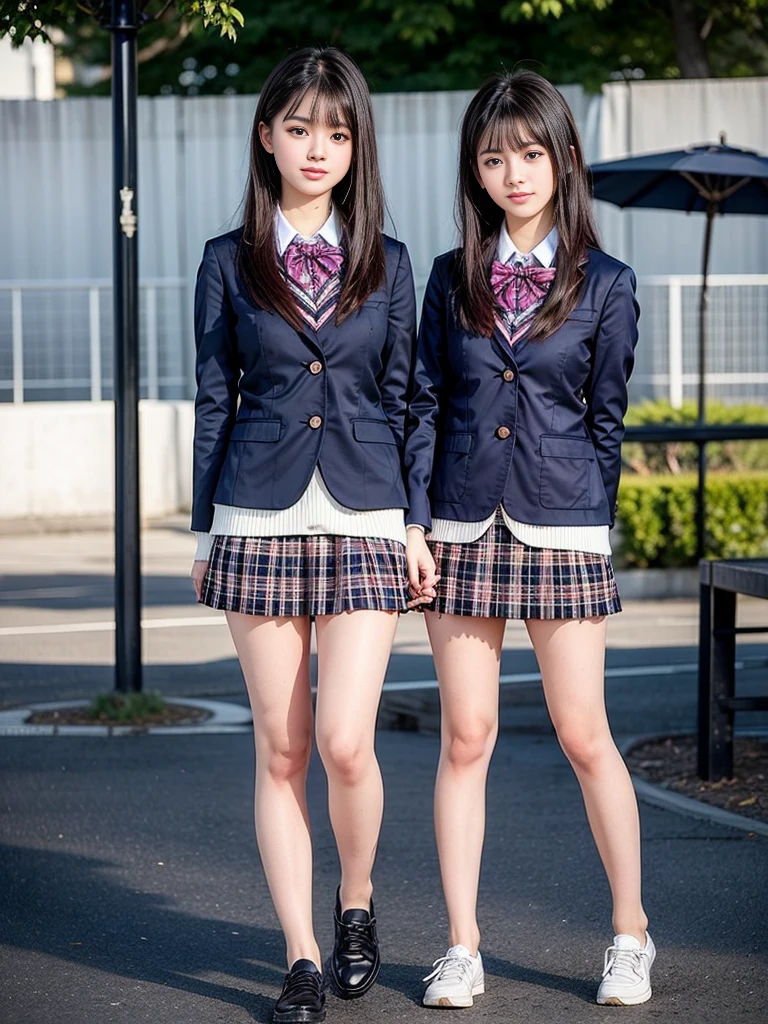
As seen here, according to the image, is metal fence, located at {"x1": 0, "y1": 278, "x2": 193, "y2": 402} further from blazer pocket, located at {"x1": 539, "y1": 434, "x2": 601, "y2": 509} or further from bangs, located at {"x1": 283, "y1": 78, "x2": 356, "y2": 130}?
blazer pocket, located at {"x1": 539, "y1": 434, "x2": 601, "y2": 509}

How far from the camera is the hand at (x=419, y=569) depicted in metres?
3.64

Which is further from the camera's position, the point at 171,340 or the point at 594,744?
the point at 171,340

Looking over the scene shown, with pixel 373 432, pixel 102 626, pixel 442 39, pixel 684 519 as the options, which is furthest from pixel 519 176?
pixel 442 39

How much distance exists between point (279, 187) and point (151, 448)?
43.8 ft

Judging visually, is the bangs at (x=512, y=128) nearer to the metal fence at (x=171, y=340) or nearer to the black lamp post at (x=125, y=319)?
the black lamp post at (x=125, y=319)

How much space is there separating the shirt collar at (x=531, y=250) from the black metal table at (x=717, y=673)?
2.31m

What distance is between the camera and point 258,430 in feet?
11.9

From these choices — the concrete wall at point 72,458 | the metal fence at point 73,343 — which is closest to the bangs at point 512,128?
the concrete wall at point 72,458

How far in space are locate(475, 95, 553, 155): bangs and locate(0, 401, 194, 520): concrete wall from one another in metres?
12.9

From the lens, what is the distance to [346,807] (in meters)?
3.69

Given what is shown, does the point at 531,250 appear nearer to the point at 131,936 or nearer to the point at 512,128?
the point at 512,128

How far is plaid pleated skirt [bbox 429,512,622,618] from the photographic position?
12.0 feet

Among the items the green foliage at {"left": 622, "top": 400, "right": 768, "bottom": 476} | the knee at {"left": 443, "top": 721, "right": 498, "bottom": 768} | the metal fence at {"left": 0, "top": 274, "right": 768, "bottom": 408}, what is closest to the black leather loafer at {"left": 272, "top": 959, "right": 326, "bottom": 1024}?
the knee at {"left": 443, "top": 721, "right": 498, "bottom": 768}

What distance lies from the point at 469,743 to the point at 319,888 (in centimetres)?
123
